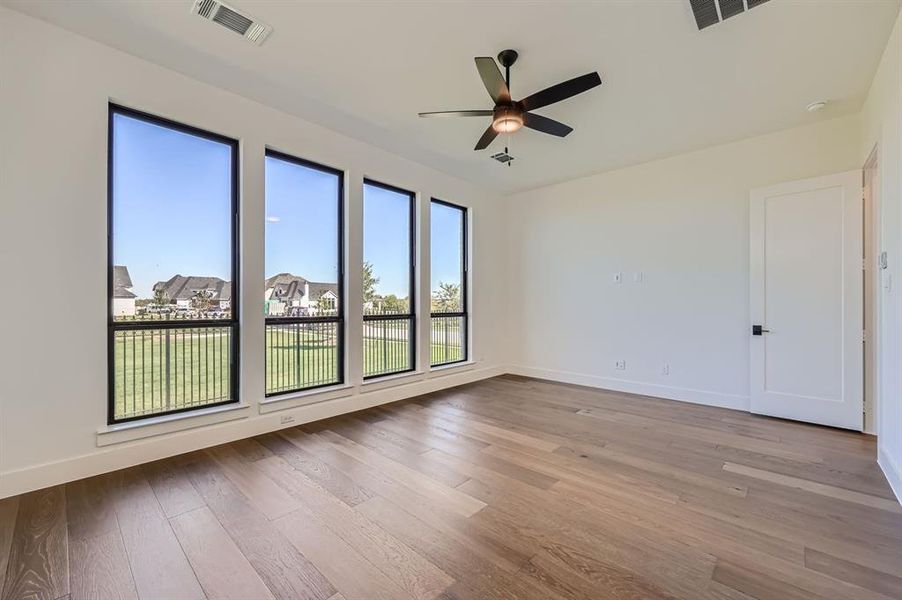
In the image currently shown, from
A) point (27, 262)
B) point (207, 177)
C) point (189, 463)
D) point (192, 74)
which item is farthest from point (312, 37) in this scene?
Result: point (189, 463)

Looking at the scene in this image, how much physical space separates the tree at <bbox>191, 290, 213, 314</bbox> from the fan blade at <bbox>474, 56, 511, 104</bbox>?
2874 mm

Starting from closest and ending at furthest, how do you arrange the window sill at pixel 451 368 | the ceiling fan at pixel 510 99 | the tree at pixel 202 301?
the ceiling fan at pixel 510 99
the tree at pixel 202 301
the window sill at pixel 451 368

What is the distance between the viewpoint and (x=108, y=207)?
9.17ft

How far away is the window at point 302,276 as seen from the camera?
12.2ft

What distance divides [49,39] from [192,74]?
804mm

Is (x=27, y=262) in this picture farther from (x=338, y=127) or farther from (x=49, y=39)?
(x=338, y=127)

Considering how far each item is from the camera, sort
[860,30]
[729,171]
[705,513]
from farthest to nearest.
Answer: [729,171]
[860,30]
[705,513]

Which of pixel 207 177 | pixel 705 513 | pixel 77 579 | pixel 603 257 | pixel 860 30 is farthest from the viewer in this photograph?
pixel 603 257

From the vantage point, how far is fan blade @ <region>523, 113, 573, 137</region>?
9.72 feet

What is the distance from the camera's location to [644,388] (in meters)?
4.94

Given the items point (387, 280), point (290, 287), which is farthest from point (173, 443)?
point (387, 280)

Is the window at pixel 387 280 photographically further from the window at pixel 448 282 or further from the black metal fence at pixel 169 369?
the black metal fence at pixel 169 369

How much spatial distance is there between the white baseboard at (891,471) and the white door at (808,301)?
3.37ft

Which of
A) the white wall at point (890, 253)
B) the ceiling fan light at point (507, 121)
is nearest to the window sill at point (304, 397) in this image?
the ceiling fan light at point (507, 121)
